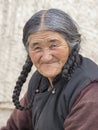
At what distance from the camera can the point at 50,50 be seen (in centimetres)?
257

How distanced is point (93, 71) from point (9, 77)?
2.06m

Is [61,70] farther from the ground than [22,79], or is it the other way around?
[61,70]

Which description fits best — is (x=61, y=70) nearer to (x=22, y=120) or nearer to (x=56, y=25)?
(x=56, y=25)

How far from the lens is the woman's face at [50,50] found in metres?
2.56

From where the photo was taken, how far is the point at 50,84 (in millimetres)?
2812

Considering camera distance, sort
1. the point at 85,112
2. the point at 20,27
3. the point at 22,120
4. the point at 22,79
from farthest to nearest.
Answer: the point at 20,27 < the point at 22,120 < the point at 22,79 < the point at 85,112

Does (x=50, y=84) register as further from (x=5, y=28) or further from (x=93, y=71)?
(x=5, y=28)

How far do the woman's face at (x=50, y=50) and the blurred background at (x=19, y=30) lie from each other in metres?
1.46

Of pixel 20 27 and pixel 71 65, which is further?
pixel 20 27

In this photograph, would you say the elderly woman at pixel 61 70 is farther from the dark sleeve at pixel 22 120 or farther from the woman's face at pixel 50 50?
the dark sleeve at pixel 22 120

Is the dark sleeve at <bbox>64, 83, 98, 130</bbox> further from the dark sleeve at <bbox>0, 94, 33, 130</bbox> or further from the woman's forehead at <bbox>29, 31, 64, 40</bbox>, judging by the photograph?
the dark sleeve at <bbox>0, 94, 33, 130</bbox>

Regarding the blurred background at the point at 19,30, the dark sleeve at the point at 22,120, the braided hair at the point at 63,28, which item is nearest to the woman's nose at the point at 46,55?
the braided hair at the point at 63,28

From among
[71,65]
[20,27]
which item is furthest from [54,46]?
[20,27]

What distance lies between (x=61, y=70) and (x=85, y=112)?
1.10 ft
